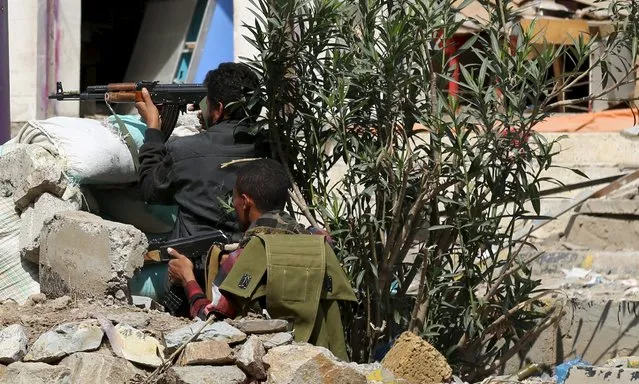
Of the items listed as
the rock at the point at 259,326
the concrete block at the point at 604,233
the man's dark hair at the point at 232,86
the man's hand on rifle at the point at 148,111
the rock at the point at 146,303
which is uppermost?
the man's dark hair at the point at 232,86

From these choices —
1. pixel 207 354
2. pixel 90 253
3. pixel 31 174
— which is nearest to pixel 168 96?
pixel 31 174

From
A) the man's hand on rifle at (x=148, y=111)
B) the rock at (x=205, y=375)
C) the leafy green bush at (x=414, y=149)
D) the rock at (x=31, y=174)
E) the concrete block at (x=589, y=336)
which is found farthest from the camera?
the concrete block at (x=589, y=336)

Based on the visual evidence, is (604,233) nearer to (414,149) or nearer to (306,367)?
(414,149)

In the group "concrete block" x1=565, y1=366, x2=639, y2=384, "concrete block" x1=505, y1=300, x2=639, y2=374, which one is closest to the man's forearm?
"concrete block" x1=565, y1=366, x2=639, y2=384

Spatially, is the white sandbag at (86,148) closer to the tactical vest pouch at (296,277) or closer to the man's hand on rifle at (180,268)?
the man's hand on rifle at (180,268)

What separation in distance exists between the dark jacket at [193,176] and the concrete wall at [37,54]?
5436 millimetres

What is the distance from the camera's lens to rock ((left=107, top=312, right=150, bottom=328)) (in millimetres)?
4727


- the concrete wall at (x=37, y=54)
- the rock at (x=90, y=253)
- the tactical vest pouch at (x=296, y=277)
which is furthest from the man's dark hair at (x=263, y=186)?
the concrete wall at (x=37, y=54)

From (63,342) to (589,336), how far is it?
129 inches

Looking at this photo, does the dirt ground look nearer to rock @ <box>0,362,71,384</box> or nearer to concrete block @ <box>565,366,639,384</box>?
rock @ <box>0,362,71,384</box>

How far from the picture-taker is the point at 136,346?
4586 millimetres

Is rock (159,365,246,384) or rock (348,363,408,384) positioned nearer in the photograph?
rock (159,365,246,384)

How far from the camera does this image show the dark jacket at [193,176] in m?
5.32

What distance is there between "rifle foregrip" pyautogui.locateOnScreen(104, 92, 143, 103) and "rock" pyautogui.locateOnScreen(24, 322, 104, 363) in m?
1.52
